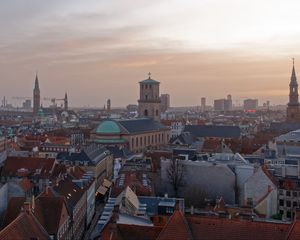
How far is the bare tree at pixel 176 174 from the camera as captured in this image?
60.9 metres

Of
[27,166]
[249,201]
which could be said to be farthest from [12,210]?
[27,166]

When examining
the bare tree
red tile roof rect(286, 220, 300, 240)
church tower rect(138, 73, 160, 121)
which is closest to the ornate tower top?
church tower rect(138, 73, 160, 121)

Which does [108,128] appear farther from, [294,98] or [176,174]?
[294,98]

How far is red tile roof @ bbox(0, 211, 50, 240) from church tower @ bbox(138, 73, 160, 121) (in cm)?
9813

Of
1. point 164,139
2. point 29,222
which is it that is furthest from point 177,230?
point 164,139

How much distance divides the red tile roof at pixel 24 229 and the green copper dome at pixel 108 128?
69.7 metres

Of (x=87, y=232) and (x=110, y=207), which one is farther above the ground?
(x=110, y=207)

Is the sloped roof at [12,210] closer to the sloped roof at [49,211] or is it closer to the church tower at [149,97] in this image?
the sloped roof at [49,211]

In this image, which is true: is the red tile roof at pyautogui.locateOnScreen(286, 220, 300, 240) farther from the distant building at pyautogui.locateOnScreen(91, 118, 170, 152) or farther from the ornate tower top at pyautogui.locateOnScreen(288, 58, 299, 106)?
the ornate tower top at pyautogui.locateOnScreen(288, 58, 299, 106)

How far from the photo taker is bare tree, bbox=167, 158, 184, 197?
6088cm

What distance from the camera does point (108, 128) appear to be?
104250 mm

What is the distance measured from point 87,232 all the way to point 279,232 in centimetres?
2567

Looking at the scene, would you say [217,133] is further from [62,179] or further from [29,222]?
[29,222]

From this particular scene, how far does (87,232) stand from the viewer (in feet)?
160
